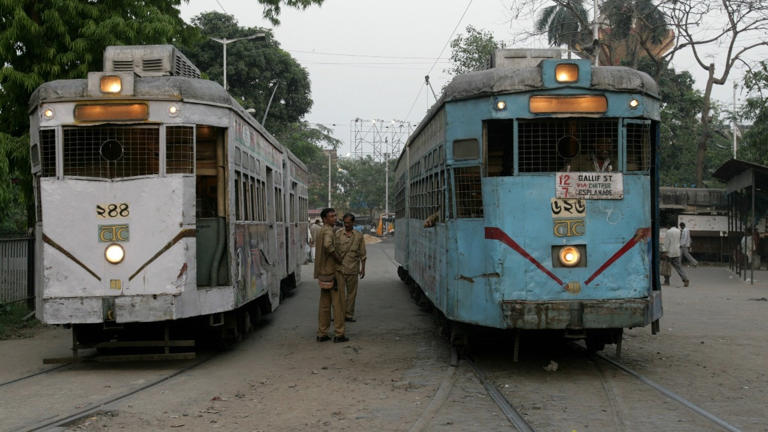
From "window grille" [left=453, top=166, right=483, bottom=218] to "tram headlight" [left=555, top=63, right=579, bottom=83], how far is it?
125 cm

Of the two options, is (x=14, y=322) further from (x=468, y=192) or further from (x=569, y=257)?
(x=569, y=257)

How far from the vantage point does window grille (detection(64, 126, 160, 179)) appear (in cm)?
841

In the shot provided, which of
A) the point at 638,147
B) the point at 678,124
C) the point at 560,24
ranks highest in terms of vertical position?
the point at 560,24

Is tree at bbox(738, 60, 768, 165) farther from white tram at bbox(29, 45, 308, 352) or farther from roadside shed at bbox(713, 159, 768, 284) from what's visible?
white tram at bbox(29, 45, 308, 352)

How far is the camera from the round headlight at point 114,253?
830 cm

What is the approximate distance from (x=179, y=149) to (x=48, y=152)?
142 cm

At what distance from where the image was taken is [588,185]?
7.81 meters

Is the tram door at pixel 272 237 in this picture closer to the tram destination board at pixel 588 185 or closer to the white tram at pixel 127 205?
the white tram at pixel 127 205

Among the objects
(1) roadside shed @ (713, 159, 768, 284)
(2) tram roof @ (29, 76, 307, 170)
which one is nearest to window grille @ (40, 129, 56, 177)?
(2) tram roof @ (29, 76, 307, 170)

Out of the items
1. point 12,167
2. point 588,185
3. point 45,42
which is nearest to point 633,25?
point 45,42

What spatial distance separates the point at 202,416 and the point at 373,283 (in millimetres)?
14745

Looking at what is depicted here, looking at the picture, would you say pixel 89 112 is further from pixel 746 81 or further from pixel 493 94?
pixel 746 81

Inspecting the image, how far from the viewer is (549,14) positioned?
36.4 metres

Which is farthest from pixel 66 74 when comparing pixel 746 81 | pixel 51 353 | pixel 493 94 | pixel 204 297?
pixel 746 81
